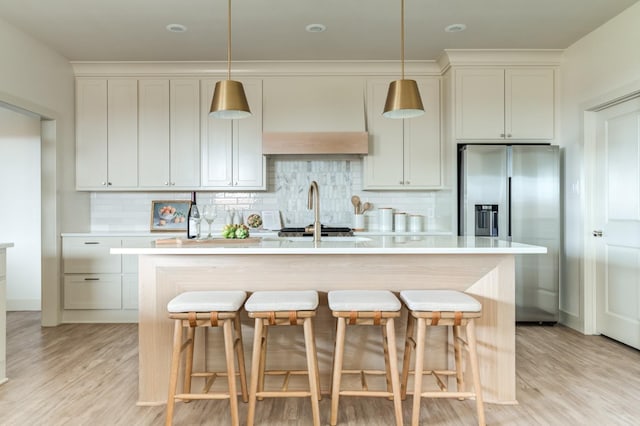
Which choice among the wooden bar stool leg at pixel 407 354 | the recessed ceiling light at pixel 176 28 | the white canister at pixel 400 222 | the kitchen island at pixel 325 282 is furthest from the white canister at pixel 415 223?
the recessed ceiling light at pixel 176 28

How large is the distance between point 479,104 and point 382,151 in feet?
3.50

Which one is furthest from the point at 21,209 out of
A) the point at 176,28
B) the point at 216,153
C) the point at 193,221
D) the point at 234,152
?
the point at 193,221

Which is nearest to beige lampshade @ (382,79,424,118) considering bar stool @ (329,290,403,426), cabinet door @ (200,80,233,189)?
bar stool @ (329,290,403,426)

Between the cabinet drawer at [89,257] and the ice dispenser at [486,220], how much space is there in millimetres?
3552

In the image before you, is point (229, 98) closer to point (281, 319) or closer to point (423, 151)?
point (281, 319)

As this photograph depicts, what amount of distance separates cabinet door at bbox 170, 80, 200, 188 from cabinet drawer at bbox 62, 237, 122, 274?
3.08 feet

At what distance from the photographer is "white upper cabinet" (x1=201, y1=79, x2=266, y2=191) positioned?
452 centimetres

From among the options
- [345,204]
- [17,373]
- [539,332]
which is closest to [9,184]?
[17,373]

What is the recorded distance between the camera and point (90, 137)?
4.50m

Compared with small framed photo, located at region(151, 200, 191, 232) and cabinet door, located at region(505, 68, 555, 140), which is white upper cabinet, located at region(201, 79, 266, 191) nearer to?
small framed photo, located at region(151, 200, 191, 232)

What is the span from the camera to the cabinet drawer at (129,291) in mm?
4238

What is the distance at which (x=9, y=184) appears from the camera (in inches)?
190

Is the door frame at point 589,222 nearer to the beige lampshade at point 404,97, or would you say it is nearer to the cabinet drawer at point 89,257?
the beige lampshade at point 404,97

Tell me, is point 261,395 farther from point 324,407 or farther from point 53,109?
point 53,109
